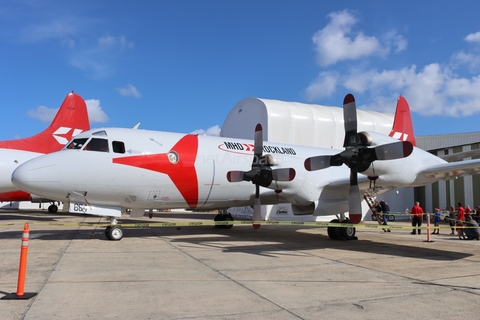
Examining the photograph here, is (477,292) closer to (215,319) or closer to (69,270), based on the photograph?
(215,319)

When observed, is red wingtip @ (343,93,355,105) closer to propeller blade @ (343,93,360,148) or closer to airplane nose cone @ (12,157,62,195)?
propeller blade @ (343,93,360,148)

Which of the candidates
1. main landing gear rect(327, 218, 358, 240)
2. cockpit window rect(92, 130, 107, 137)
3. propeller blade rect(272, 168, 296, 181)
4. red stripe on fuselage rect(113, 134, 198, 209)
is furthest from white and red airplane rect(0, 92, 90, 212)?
main landing gear rect(327, 218, 358, 240)

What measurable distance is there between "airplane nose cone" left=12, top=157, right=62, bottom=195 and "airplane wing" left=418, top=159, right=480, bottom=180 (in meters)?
10.5

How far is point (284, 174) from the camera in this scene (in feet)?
39.9

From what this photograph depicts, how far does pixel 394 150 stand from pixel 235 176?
Answer: 17.2ft

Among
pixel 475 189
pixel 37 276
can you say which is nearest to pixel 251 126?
pixel 475 189

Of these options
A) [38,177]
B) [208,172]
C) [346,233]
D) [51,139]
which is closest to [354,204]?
[346,233]

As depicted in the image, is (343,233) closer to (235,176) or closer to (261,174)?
(261,174)

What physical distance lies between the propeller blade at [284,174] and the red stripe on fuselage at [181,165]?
2.57 m

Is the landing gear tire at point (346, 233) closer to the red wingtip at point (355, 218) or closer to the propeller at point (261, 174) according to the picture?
the propeller at point (261, 174)

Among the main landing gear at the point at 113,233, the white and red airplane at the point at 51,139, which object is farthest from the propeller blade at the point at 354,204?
the white and red airplane at the point at 51,139

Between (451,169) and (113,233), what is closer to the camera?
(451,169)

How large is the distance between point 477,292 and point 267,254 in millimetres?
4874

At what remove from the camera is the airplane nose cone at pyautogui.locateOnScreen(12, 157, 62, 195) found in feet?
34.5
